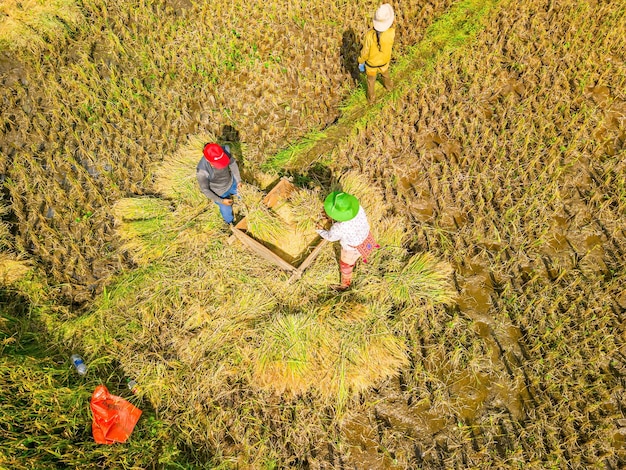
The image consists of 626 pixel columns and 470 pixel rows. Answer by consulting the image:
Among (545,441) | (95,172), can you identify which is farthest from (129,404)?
(545,441)

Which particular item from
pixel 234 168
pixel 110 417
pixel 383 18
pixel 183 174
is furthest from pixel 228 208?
pixel 383 18

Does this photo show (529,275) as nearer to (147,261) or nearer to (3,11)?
(147,261)

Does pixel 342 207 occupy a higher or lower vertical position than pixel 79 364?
higher

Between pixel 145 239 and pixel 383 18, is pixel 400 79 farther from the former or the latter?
pixel 145 239

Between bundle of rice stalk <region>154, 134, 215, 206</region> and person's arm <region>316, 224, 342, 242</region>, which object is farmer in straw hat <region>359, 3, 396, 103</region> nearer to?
bundle of rice stalk <region>154, 134, 215, 206</region>

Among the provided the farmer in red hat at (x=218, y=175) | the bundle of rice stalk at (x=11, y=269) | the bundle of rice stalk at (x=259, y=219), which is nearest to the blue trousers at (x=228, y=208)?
the farmer in red hat at (x=218, y=175)
